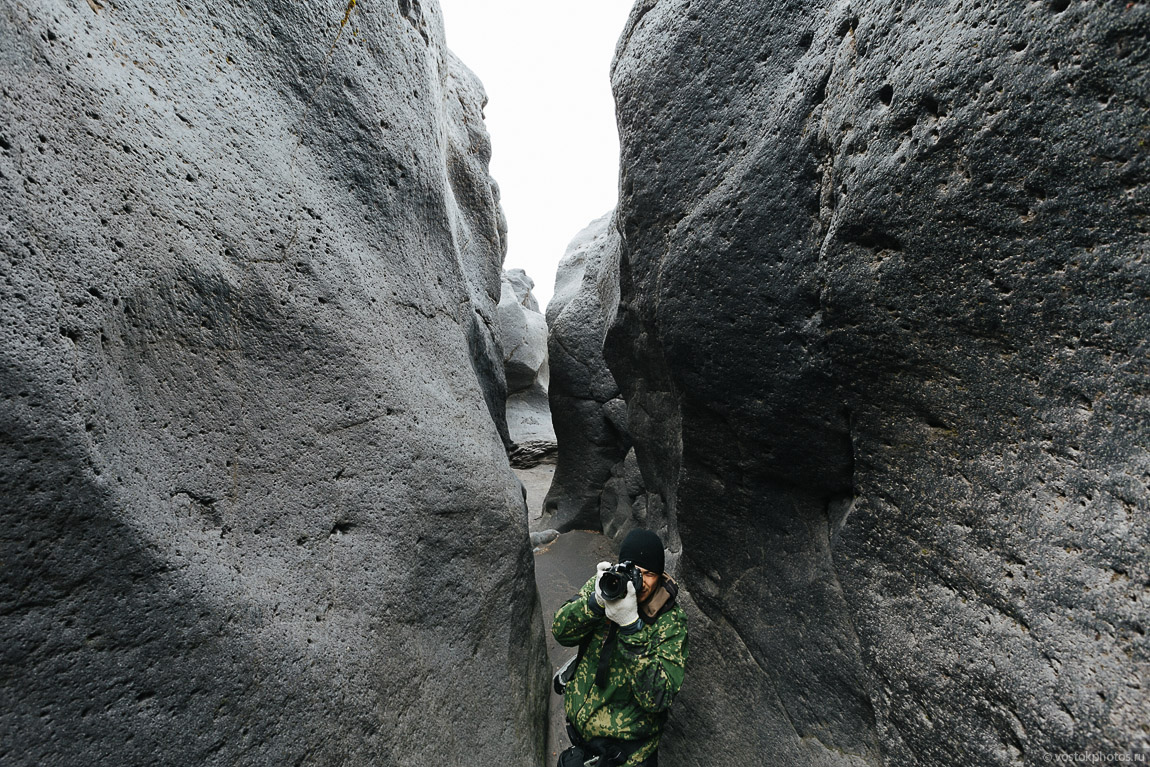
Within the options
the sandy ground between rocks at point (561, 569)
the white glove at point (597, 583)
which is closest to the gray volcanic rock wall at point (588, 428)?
the sandy ground between rocks at point (561, 569)

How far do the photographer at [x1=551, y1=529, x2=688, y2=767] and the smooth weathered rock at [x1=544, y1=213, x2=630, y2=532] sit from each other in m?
4.42

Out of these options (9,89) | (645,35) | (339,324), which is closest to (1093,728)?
(339,324)

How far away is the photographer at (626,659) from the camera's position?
2365 mm

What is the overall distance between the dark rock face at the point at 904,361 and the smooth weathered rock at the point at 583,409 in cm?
410

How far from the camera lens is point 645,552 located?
101 inches

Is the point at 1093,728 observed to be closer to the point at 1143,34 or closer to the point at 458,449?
the point at 1143,34

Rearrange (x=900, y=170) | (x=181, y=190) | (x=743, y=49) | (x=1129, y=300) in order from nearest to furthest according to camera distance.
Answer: (x=1129, y=300)
(x=900, y=170)
(x=181, y=190)
(x=743, y=49)

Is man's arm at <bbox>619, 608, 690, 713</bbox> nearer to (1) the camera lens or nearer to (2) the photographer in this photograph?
(2) the photographer

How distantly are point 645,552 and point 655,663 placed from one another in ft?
1.64

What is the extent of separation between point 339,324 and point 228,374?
0.54 meters

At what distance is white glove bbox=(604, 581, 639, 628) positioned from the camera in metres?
2.38

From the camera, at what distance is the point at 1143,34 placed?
49.9 inches

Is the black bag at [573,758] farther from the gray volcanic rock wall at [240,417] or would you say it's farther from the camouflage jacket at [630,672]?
the gray volcanic rock wall at [240,417]

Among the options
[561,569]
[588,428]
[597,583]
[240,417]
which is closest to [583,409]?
[588,428]
